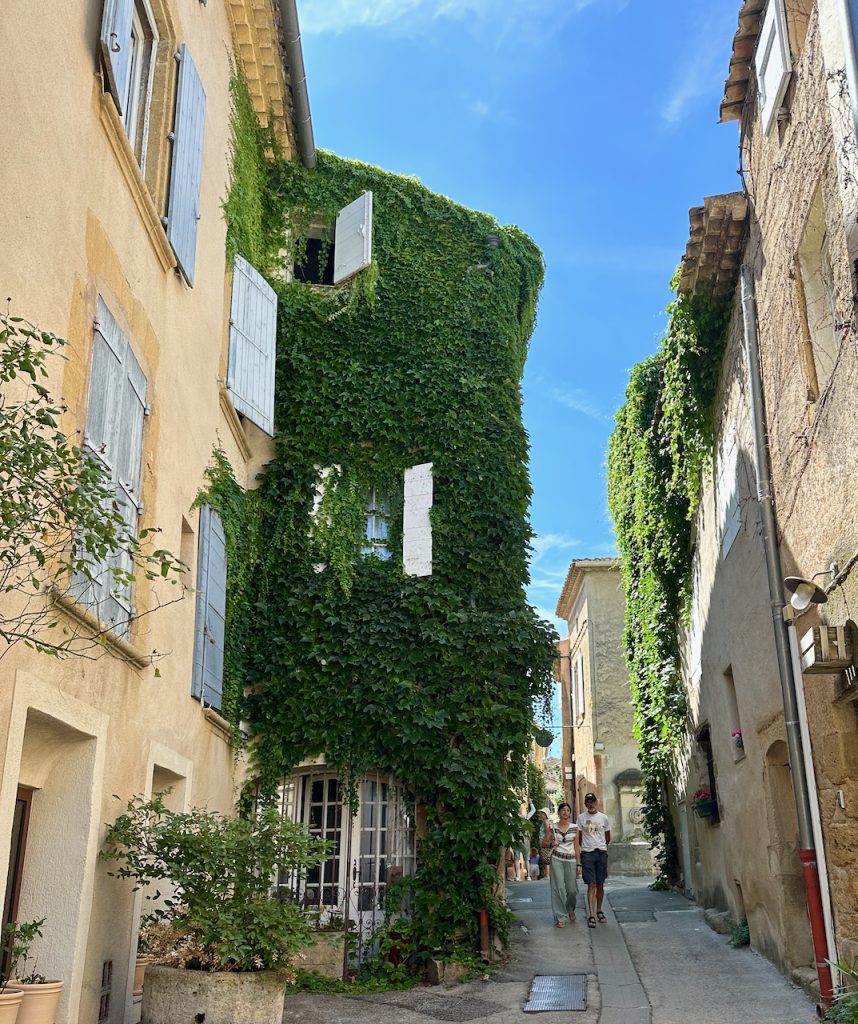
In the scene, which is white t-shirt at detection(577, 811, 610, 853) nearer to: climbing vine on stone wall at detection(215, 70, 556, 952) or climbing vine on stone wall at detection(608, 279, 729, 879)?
climbing vine on stone wall at detection(215, 70, 556, 952)

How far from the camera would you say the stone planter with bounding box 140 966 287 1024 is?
610 centimetres

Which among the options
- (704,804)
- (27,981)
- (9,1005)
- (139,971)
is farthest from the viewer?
(704,804)

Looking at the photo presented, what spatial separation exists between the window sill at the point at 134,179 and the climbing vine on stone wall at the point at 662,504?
544 cm

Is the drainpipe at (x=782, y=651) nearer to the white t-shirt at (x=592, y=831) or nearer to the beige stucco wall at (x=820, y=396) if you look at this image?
the beige stucco wall at (x=820, y=396)

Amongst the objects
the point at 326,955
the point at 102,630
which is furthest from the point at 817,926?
the point at 102,630

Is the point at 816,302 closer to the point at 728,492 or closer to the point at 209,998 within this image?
the point at 728,492

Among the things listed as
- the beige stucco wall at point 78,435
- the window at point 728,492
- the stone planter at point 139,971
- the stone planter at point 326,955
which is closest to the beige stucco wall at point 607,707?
the window at point 728,492

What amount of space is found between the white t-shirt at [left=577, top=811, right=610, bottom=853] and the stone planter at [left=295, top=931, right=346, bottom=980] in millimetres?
2885

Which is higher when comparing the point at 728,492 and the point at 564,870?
the point at 728,492

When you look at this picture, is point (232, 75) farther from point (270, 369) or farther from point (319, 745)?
point (319, 745)

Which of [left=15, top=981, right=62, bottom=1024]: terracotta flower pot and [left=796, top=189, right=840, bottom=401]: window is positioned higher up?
[left=796, top=189, right=840, bottom=401]: window

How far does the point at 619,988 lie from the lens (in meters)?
8.80

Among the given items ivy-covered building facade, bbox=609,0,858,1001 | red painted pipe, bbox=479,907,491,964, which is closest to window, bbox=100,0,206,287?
ivy-covered building facade, bbox=609,0,858,1001

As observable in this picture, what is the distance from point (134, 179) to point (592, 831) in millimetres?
8279
